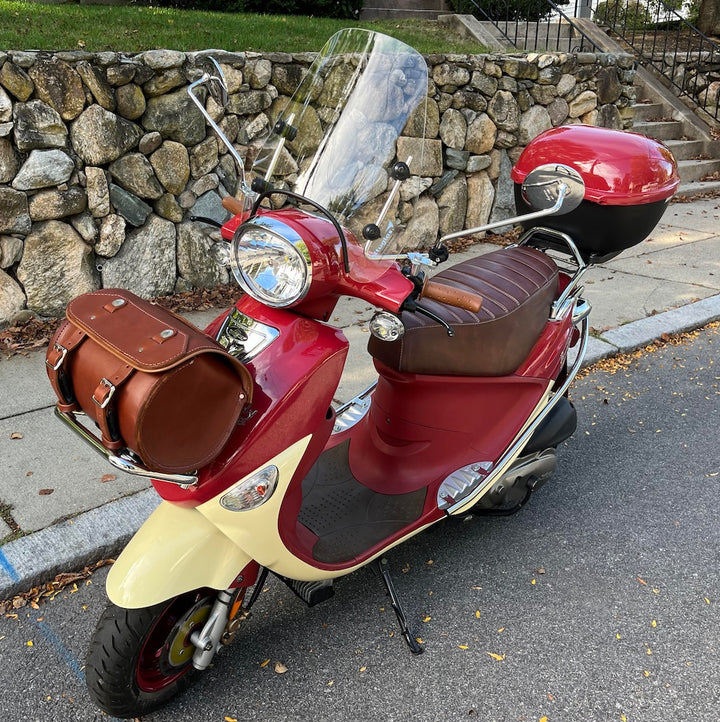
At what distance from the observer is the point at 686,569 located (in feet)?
9.17

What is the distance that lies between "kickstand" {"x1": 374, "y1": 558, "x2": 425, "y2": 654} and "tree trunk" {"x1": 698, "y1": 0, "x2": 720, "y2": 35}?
483 inches

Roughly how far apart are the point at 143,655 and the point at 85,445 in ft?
5.04

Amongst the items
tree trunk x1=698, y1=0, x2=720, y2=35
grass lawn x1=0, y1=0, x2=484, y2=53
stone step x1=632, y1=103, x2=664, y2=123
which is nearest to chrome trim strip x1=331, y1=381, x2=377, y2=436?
grass lawn x1=0, y1=0, x2=484, y2=53

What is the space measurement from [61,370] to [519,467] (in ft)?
5.76

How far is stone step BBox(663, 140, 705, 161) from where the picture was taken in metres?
9.31

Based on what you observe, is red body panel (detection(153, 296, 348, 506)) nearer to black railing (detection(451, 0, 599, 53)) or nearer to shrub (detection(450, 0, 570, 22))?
black railing (detection(451, 0, 599, 53))

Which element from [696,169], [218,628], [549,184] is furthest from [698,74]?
[218,628]

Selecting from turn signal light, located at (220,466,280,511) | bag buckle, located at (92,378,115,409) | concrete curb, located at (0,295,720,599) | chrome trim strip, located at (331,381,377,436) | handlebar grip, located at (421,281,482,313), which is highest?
handlebar grip, located at (421,281,482,313)

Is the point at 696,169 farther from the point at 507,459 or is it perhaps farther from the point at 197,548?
the point at 197,548

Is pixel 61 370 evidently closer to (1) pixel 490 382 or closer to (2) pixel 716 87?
(1) pixel 490 382

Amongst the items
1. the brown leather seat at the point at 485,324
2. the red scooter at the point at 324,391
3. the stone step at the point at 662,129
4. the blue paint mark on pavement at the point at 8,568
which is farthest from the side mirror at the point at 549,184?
the stone step at the point at 662,129

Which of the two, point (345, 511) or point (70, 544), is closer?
point (345, 511)

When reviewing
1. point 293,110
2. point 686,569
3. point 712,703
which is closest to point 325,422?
point 293,110

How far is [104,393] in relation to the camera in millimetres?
1734
